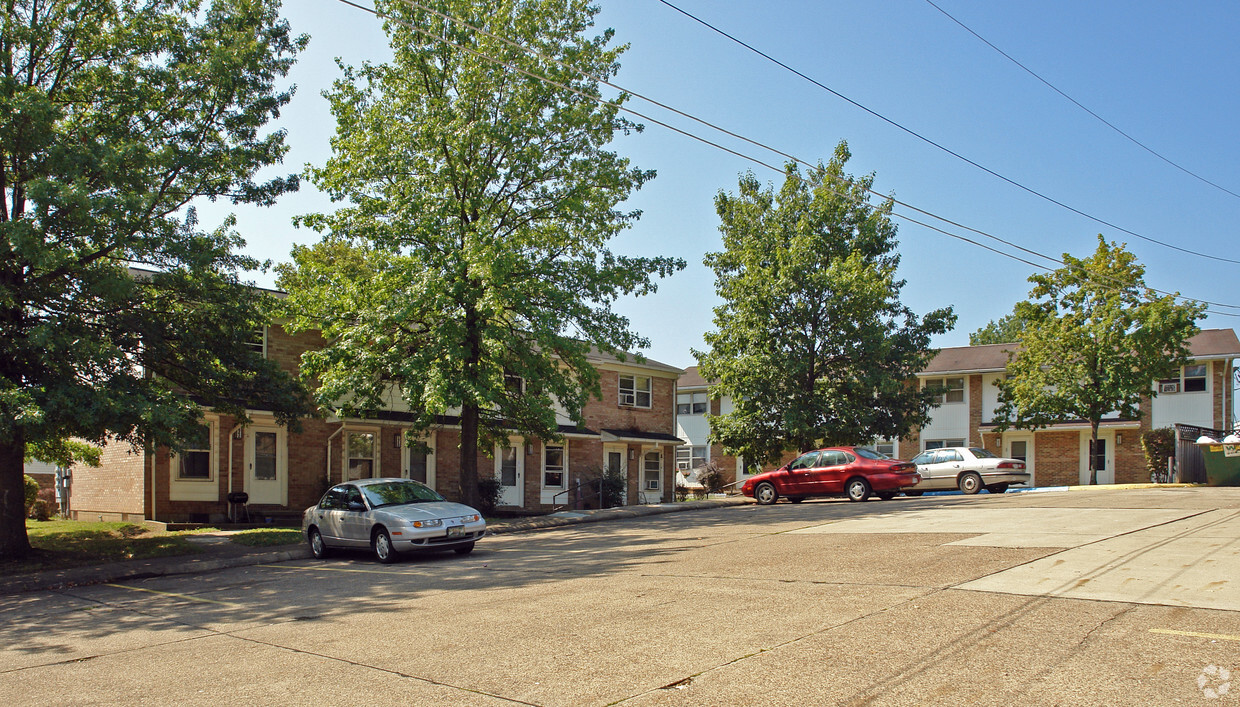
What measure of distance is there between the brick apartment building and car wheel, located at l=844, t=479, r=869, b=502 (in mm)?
12560

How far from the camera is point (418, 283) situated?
67.7 ft

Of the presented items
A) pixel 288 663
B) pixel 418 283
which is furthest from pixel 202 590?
pixel 418 283

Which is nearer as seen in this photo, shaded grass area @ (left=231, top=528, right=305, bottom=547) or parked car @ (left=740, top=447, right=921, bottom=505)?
shaded grass area @ (left=231, top=528, right=305, bottom=547)

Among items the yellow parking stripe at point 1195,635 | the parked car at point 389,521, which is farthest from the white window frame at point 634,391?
the yellow parking stripe at point 1195,635

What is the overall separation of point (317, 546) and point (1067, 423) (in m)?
34.1

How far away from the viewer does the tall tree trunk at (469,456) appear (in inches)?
891

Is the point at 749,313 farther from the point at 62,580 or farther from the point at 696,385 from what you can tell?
the point at 62,580

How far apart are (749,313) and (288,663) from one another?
2595 centimetres

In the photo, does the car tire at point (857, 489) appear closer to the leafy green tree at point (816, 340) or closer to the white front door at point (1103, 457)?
the leafy green tree at point (816, 340)

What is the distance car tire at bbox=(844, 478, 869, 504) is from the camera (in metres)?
24.1

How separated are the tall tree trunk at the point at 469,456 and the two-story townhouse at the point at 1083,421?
2364 cm

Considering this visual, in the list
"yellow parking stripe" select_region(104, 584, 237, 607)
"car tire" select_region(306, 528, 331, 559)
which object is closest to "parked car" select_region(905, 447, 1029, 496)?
"car tire" select_region(306, 528, 331, 559)

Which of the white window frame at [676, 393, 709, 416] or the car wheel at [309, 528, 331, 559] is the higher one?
the white window frame at [676, 393, 709, 416]

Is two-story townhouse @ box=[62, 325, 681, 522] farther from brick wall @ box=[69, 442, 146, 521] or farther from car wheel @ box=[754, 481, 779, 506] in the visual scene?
car wheel @ box=[754, 481, 779, 506]
